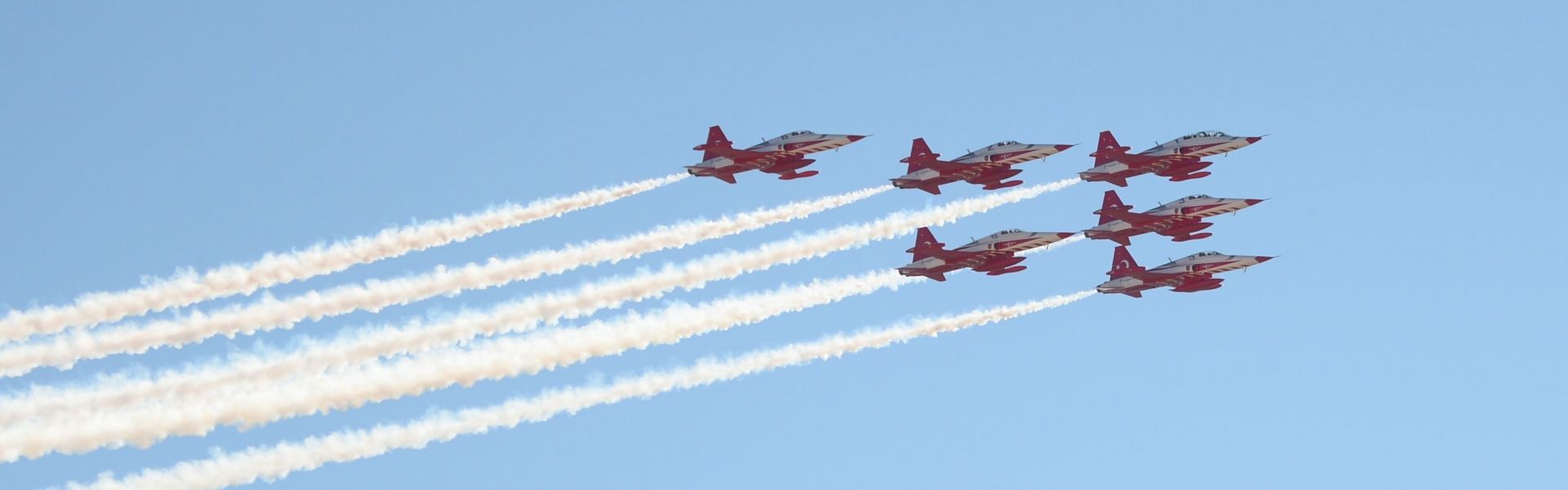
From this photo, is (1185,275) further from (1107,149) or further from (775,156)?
(775,156)

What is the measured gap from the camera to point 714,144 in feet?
371

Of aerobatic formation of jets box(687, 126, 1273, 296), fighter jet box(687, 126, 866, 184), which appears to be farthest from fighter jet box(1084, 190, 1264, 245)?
fighter jet box(687, 126, 866, 184)

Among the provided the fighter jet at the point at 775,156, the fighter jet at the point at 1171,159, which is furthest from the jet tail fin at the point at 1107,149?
the fighter jet at the point at 775,156

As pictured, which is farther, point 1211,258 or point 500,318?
point 1211,258

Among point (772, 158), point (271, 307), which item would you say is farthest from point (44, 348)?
point (772, 158)

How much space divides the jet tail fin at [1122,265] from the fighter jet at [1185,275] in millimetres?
338

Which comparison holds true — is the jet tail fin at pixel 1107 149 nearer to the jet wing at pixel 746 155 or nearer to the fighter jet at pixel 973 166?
the fighter jet at pixel 973 166

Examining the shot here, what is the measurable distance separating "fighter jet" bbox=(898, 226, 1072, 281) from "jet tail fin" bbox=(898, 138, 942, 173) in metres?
3.48

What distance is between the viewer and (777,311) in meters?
115

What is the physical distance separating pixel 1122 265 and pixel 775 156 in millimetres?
15347

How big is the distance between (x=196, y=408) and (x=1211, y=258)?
41040 millimetres

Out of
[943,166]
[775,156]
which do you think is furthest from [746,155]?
[943,166]

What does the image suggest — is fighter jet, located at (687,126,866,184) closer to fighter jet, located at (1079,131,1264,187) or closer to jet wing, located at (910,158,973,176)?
jet wing, located at (910,158,973,176)

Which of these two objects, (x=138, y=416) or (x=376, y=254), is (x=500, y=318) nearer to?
(x=376, y=254)
